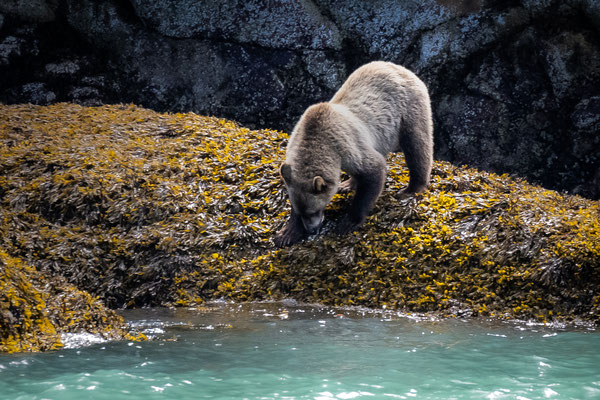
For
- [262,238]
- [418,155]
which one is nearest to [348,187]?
[418,155]

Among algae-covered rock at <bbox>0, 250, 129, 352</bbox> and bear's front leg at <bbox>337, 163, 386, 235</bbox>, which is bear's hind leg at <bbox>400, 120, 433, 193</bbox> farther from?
algae-covered rock at <bbox>0, 250, 129, 352</bbox>

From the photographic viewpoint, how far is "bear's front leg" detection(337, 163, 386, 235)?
7219mm

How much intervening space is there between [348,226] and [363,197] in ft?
1.25

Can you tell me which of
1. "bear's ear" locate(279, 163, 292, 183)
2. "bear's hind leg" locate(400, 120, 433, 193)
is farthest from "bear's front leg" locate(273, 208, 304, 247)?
"bear's hind leg" locate(400, 120, 433, 193)

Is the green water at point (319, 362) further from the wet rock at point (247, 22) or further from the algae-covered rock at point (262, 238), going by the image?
the wet rock at point (247, 22)

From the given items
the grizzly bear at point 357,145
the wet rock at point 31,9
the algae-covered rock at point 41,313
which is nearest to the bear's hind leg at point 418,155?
the grizzly bear at point 357,145

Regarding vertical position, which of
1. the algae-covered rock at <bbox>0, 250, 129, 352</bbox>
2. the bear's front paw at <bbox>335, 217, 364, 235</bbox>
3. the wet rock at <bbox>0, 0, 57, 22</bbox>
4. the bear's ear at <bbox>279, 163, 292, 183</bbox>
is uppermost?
the wet rock at <bbox>0, 0, 57, 22</bbox>

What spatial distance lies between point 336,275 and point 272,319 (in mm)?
1122

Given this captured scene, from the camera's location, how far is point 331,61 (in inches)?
430

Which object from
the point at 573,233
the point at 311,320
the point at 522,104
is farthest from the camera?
the point at 522,104

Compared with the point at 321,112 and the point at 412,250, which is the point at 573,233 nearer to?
the point at 412,250

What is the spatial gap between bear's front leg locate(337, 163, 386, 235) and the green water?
4.85 feet

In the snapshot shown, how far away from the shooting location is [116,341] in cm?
515

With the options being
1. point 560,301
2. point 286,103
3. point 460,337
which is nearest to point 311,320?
point 460,337
